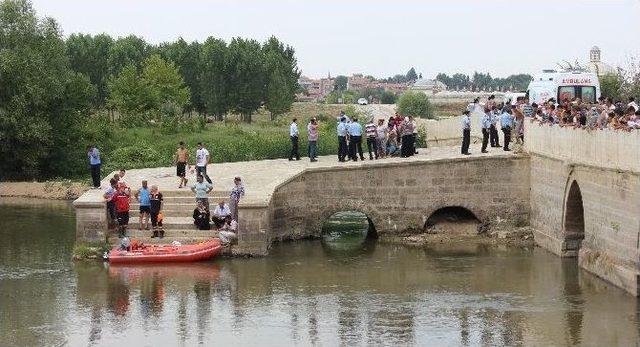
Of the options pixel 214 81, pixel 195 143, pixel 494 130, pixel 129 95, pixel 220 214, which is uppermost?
pixel 214 81

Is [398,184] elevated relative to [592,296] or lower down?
elevated

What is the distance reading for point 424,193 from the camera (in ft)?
117

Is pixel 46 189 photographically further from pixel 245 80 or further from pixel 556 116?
pixel 245 80

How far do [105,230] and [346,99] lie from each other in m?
135

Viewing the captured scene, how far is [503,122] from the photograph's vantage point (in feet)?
122

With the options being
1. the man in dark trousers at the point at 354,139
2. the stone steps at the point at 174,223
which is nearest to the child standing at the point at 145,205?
the stone steps at the point at 174,223

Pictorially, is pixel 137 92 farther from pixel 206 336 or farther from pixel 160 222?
pixel 206 336

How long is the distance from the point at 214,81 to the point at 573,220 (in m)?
56.4

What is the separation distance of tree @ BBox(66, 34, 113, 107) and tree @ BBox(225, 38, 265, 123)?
884 centimetres

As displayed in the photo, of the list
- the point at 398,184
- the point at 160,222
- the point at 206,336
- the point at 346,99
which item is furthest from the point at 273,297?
the point at 346,99

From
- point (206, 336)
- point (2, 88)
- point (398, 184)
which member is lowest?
point (206, 336)

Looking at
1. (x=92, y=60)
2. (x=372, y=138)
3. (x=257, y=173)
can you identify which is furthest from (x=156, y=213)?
(x=92, y=60)

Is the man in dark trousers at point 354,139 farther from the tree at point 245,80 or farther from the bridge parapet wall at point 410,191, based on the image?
the tree at point 245,80

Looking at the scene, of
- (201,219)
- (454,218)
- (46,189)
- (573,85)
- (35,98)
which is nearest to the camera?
(201,219)
